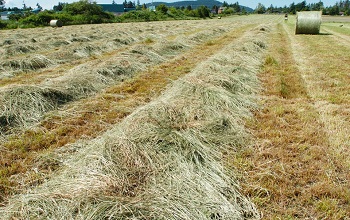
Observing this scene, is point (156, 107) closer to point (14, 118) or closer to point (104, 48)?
point (14, 118)

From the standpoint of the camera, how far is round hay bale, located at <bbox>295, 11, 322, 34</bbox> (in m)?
15.4

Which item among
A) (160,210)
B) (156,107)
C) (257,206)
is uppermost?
(156,107)

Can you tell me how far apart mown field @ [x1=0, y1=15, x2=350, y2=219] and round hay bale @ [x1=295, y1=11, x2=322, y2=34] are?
10.2 meters

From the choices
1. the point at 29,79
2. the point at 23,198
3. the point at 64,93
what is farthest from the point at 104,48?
the point at 23,198

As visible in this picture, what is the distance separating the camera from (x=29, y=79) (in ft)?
21.9

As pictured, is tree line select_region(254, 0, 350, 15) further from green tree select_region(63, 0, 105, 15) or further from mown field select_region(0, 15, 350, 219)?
mown field select_region(0, 15, 350, 219)

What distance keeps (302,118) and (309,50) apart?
7.32 meters

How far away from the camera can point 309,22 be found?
51.4 ft

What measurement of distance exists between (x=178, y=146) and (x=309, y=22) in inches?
609

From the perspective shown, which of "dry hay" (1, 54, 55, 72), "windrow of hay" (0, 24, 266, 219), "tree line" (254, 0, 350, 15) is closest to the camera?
"windrow of hay" (0, 24, 266, 219)

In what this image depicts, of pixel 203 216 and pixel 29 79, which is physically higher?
pixel 29 79

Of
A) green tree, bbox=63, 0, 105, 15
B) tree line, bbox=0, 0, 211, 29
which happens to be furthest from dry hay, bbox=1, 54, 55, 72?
green tree, bbox=63, 0, 105, 15

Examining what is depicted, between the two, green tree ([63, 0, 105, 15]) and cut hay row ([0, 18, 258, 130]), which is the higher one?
green tree ([63, 0, 105, 15])

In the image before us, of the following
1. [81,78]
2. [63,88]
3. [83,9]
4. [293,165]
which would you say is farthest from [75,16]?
[293,165]
